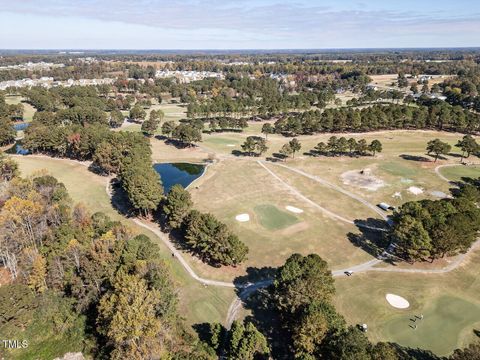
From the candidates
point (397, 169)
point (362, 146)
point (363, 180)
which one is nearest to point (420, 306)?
point (363, 180)

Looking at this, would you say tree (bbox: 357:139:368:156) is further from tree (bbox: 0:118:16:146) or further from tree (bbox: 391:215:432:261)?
tree (bbox: 0:118:16:146)

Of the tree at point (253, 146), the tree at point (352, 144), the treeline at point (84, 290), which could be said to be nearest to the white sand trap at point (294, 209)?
the treeline at point (84, 290)

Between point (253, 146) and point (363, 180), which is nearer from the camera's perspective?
point (363, 180)

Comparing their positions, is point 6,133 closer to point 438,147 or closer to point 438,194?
point 438,194

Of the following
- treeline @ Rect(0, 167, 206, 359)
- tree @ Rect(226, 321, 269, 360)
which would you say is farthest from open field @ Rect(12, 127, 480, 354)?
tree @ Rect(226, 321, 269, 360)

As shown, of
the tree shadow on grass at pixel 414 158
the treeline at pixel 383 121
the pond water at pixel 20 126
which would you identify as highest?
the treeline at pixel 383 121

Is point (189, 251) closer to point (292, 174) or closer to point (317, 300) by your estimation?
point (317, 300)

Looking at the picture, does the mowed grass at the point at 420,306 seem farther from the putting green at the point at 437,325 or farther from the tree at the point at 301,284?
the tree at the point at 301,284
